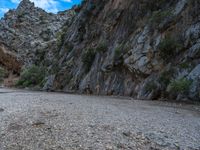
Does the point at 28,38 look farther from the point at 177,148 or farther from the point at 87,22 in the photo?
the point at 177,148

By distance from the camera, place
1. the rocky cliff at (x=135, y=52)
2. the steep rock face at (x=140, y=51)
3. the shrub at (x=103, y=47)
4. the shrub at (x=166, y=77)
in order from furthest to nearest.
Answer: the shrub at (x=103, y=47)
the steep rock face at (x=140, y=51)
the shrub at (x=166, y=77)
the rocky cliff at (x=135, y=52)

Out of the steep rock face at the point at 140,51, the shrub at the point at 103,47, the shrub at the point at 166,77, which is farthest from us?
the shrub at the point at 103,47

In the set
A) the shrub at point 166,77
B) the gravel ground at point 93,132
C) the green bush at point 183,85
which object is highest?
the shrub at point 166,77

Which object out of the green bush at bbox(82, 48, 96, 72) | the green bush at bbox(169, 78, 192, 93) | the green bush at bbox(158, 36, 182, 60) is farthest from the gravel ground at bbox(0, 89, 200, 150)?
the green bush at bbox(82, 48, 96, 72)

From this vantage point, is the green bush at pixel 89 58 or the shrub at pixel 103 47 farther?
the green bush at pixel 89 58

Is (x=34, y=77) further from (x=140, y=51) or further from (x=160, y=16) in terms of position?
(x=160, y=16)

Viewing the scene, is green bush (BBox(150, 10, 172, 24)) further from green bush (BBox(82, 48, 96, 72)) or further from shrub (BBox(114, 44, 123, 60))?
green bush (BBox(82, 48, 96, 72))

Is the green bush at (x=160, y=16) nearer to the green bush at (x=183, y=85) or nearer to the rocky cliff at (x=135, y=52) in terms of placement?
the rocky cliff at (x=135, y=52)

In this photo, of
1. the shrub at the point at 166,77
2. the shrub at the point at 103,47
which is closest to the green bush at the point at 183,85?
the shrub at the point at 166,77

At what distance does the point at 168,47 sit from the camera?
1956 cm

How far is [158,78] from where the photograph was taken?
18828 millimetres

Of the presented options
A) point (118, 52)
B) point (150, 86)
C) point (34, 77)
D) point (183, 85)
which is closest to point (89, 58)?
point (118, 52)

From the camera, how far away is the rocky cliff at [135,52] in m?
17.8

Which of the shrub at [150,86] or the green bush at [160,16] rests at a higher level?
the green bush at [160,16]
